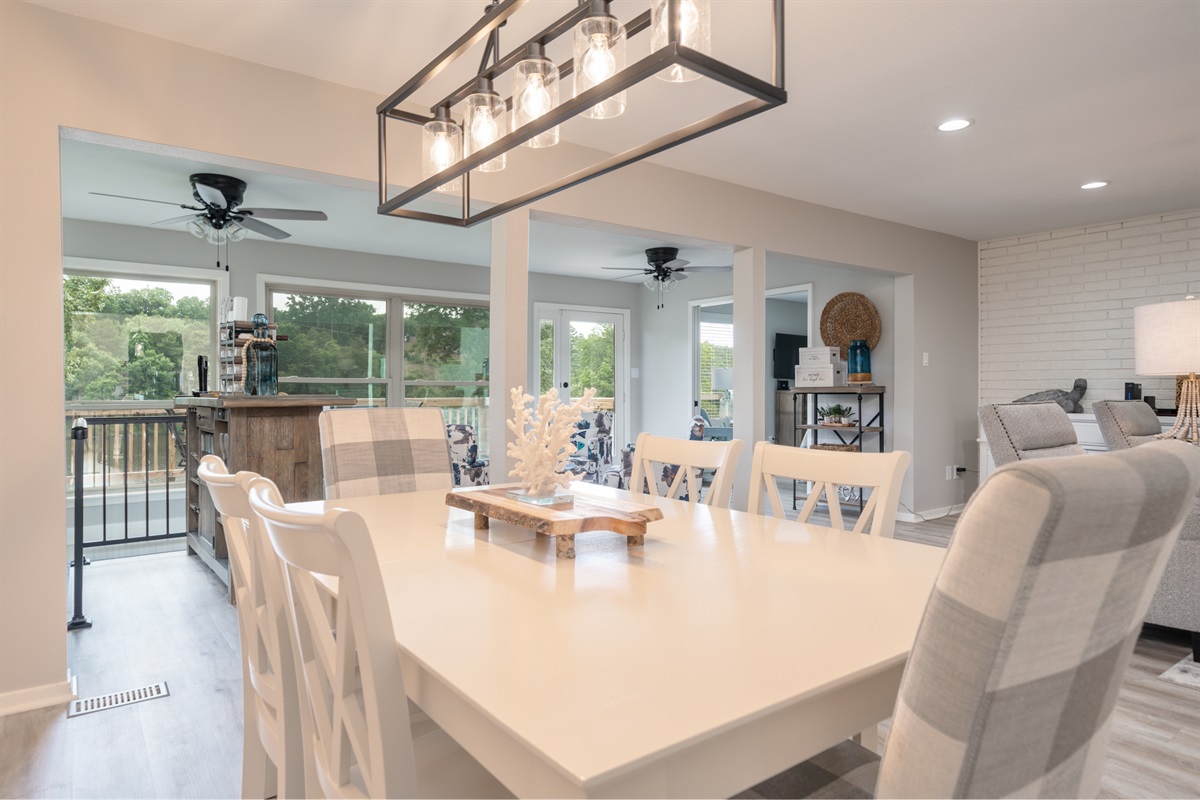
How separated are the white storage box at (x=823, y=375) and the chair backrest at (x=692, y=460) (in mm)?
3941

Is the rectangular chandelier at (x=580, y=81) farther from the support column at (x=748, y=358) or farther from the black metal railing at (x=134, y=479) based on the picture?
the black metal railing at (x=134, y=479)

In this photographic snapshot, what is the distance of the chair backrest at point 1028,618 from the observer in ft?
1.72

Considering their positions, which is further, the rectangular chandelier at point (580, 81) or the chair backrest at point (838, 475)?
the chair backrest at point (838, 475)

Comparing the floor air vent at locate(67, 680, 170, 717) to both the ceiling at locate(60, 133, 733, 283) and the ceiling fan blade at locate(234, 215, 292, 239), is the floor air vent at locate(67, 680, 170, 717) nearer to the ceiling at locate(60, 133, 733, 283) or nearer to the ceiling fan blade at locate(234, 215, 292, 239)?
the ceiling at locate(60, 133, 733, 283)

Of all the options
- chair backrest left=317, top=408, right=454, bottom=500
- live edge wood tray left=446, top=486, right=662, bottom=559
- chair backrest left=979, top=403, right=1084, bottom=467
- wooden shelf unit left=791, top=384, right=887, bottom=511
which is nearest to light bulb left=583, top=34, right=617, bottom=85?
live edge wood tray left=446, top=486, right=662, bottom=559

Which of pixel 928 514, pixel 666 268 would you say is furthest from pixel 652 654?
pixel 666 268

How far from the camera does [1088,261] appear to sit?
550 centimetres

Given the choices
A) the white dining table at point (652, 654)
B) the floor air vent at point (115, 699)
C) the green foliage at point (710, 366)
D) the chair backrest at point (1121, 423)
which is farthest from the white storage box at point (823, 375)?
the floor air vent at point (115, 699)

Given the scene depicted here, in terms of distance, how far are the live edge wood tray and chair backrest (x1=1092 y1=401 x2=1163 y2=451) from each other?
3.41 metres

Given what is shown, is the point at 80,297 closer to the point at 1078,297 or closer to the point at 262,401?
the point at 262,401

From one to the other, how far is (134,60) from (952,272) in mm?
5827

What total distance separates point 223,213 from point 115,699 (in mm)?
3101

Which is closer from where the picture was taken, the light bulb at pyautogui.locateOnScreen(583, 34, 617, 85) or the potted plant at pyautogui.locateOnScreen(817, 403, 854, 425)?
the light bulb at pyautogui.locateOnScreen(583, 34, 617, 85)

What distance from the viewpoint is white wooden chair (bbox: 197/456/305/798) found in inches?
43.5
